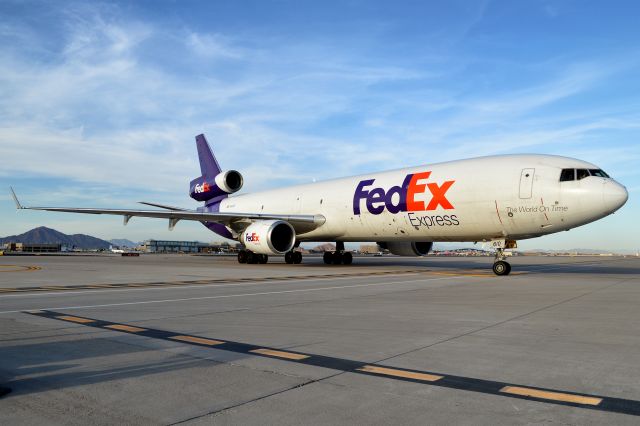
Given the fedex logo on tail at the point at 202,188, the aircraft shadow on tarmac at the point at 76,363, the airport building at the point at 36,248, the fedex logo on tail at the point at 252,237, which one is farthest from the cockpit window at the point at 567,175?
the airport building at the point at 36,248

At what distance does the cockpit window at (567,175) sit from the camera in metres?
15.8

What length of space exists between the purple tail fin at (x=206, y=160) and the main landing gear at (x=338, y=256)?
10725mm

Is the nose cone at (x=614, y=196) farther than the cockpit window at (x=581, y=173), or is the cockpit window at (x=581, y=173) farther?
the cockpit window at (x=581, y=173)

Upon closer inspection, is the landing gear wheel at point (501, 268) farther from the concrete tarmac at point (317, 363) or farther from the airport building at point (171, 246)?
the airport building at point (171, 246)

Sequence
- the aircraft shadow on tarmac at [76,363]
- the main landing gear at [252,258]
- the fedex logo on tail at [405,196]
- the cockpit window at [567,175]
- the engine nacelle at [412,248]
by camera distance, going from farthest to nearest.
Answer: the main landing gear at [252,258], the engine nacelle at [412,248], the fedex logo on tail at [405,196], the cockpit window at [567,175], the aircraft shadow on tarmac at [76,363]

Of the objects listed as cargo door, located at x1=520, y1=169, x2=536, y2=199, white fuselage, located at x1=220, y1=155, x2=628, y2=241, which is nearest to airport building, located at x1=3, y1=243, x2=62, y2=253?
white fuselage, located at x1=220, y1=155, x2=628, y2=241

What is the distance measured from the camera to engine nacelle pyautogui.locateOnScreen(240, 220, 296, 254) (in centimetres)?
2234

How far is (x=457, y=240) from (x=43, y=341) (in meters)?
17.1

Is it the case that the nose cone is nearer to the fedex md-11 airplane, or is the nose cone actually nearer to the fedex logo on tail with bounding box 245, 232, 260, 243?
the fedex md-11 airplane

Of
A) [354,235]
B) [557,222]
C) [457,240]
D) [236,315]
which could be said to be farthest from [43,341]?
[354,235]

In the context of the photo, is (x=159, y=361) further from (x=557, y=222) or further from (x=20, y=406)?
(x=557, y=222)

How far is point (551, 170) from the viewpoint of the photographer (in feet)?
53.1

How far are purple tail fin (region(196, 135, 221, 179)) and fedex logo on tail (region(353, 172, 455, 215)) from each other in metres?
14.6

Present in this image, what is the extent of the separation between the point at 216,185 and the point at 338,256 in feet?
33.0
